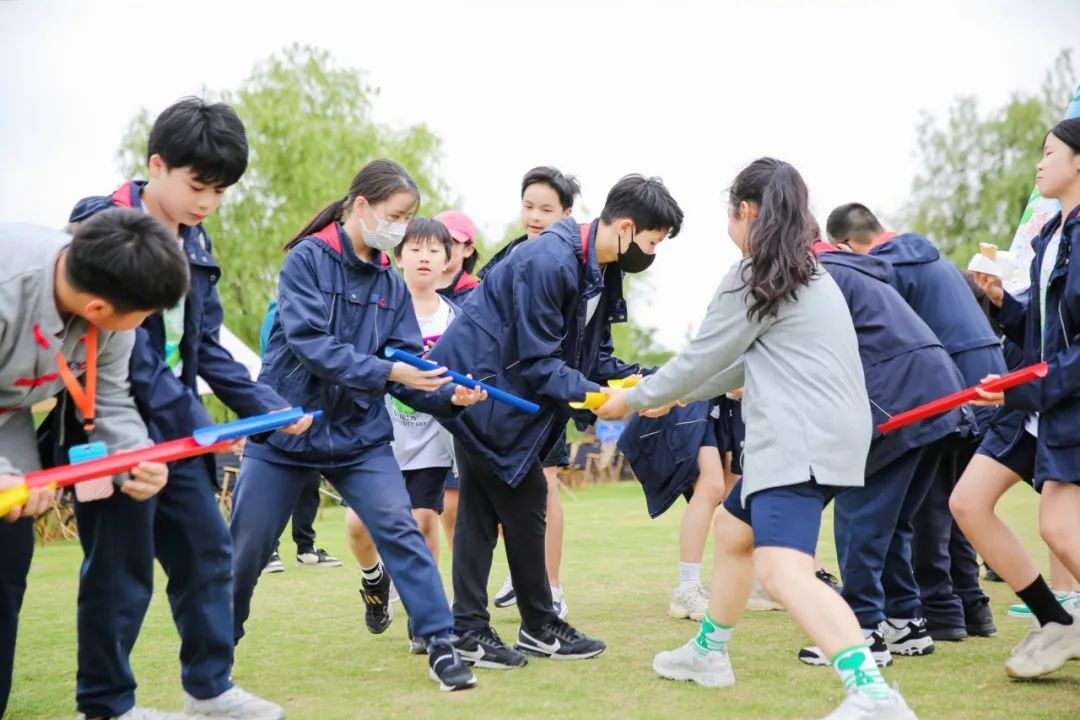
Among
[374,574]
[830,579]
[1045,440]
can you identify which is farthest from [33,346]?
[830,579]

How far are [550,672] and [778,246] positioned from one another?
6.70ft

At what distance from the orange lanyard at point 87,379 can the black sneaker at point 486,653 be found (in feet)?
6.81

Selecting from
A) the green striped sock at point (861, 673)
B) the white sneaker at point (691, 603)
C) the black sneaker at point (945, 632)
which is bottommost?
the white sneaker at point (691, 603)

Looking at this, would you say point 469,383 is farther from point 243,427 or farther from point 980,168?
point 980,168

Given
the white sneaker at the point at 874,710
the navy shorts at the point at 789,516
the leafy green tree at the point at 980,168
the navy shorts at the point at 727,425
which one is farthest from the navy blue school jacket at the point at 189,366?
the leafy green tree at the point at 980,168

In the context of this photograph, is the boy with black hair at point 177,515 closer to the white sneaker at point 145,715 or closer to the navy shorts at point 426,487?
the white sneaker at point 145,715

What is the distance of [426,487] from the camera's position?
21.4ft

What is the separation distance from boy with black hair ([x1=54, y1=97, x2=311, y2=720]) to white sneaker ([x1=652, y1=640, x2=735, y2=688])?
1552 millimetres

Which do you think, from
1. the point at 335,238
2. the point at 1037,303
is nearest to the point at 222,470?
the point at 335,238

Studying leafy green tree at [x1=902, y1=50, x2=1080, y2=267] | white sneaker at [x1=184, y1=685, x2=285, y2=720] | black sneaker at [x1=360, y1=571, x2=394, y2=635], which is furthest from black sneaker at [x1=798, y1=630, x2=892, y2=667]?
leafy green tree at [x1=902, y1=50, x2=1080, y2=267]

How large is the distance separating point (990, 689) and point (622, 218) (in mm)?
2392

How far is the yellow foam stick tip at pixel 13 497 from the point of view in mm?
3193

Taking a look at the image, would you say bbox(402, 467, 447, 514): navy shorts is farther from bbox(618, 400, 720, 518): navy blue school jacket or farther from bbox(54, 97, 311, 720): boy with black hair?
bbox(54, 97, 311, 720): boy with black hair

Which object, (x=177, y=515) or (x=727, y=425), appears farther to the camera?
(x=727, y=425)
